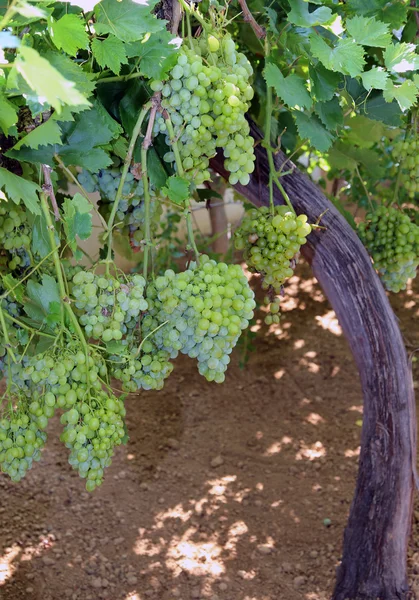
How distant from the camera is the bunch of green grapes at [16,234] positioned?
1482mm

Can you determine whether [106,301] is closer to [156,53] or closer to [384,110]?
[156,53]

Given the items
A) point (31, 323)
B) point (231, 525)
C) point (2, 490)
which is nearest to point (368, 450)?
point (231, 525)

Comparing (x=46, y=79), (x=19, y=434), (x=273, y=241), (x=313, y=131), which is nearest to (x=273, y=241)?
(x=273, y=241)

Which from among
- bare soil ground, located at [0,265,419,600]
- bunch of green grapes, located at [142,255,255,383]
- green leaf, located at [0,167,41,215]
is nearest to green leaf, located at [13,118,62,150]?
green leaf, located at [0,167,41,215]

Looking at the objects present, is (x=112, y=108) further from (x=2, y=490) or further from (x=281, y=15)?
(x=2, y=490)

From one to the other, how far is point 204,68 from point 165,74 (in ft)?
0.26

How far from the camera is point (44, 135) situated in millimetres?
1233

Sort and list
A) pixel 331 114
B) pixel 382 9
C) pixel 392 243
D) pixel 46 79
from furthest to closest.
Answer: pixel 392 243 < pixel 382 9 < pixel 331 114 < pixel 46 79

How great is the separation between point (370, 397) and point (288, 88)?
116 cm

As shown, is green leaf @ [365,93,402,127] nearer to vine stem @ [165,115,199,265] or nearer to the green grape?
the green grape

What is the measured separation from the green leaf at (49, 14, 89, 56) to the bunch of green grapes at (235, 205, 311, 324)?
696 mm

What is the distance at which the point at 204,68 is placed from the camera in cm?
132

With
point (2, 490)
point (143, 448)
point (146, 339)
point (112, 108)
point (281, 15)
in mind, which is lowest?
point (146, 339)

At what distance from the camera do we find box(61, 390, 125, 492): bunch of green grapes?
127cm
